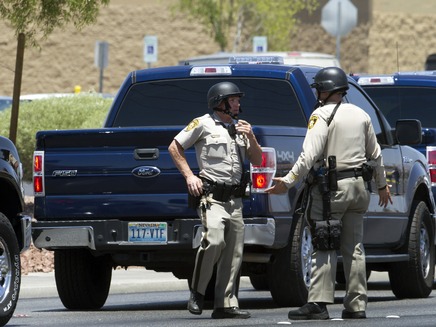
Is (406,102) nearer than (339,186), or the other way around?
(339,186)

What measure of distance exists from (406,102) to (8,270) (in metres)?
6.64

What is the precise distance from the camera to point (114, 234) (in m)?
13.1

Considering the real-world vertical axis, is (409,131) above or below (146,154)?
above

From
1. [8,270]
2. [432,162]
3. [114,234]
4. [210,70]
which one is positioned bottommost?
[8,270]

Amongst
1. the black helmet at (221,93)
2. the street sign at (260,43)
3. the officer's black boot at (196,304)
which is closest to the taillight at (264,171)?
the black helmet at (221,93)

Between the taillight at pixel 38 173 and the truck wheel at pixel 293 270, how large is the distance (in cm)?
190

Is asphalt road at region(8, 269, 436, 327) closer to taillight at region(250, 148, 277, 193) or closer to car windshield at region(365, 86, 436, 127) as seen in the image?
taillight at region(250, 148, 277, 193)

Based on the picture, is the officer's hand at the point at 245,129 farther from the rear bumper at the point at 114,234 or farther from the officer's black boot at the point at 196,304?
the officer's black boot at the point at 196,304

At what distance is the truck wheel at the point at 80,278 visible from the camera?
13773mm

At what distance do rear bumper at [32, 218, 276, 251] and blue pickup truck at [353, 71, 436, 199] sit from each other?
4.94m

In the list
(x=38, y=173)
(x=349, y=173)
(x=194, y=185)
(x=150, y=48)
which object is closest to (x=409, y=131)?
(x=349, y=173)

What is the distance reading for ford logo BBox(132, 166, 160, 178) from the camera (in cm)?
1301

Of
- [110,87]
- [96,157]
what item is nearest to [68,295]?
[96,157]

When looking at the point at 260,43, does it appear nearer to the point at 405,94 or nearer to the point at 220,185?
the point at 405,94
